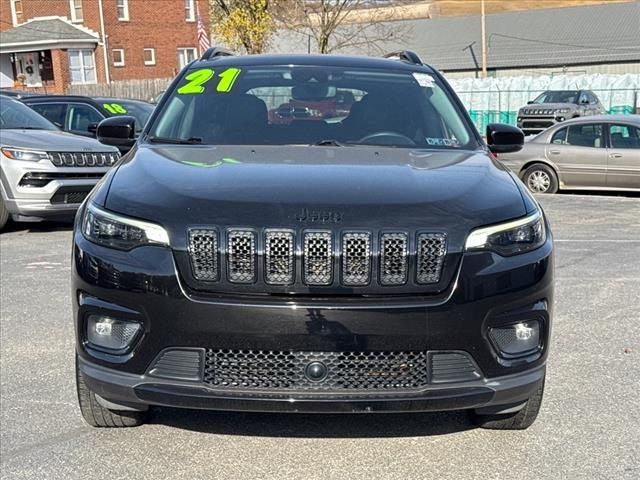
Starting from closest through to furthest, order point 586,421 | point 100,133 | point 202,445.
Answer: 1. point 202,445
2. point 586,421
3. point 100,133

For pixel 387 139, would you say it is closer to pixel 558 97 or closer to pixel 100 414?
pixel 100 414

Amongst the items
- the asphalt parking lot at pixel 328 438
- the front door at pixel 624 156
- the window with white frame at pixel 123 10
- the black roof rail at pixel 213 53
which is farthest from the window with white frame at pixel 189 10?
the asphalt parking lot at pixel 328 438

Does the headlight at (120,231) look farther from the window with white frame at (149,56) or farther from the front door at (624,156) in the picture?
the window with white frame at (149,56)

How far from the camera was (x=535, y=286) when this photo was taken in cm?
311

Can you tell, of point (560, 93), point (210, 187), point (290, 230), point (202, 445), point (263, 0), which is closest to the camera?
point (290, 230)

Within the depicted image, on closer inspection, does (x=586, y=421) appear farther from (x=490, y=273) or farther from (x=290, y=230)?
(x=290, y=230)

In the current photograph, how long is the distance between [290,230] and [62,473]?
4.85 ft

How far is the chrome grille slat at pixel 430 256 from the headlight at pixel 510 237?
0.11 meters

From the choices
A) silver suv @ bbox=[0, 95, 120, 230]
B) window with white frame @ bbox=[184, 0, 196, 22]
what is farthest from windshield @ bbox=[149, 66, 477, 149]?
window with white frame @ bbox=[184, 0, 196, 22]

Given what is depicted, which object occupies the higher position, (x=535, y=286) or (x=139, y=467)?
(x=535, y=286)

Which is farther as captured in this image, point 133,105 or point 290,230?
point 133,105

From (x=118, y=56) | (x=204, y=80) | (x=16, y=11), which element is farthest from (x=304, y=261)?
(x=16, y=11)

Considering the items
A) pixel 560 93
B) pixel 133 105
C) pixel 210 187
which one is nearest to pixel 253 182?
pixel 210 187

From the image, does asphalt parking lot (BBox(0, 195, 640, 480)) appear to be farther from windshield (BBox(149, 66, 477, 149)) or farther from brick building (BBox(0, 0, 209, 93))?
brick building (BBox(0, 0, 209, 93))
